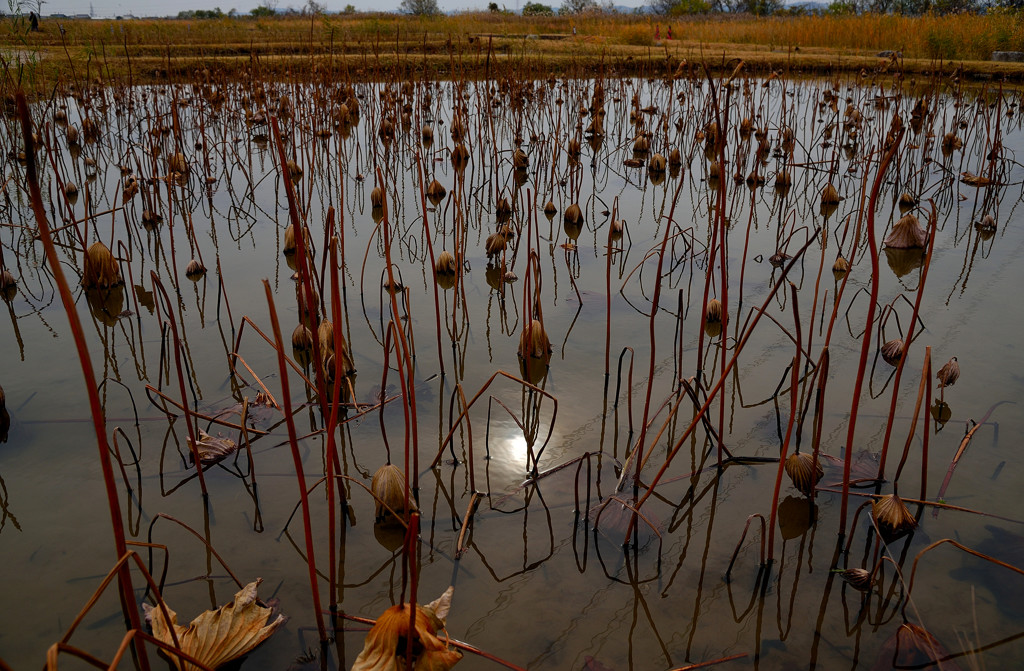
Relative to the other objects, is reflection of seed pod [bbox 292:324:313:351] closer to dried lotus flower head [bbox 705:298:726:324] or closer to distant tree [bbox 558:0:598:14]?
dried lotus flower head [bbox 705:298:726:324]

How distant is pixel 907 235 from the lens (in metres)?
2.33

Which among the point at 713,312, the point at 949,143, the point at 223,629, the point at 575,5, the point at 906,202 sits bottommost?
the point at 223,629

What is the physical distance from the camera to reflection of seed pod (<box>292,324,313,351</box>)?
221cm

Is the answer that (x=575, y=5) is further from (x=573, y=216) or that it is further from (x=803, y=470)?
(x=803, y=470)

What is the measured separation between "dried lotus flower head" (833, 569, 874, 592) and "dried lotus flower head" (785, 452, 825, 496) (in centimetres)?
24

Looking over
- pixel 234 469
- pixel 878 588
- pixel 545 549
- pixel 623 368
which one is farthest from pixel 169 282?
pixel 878 588

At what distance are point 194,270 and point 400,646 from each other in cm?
253

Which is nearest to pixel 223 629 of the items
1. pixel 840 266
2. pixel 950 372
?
pixel 950 372

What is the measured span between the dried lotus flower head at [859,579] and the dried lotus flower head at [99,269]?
9.31ft

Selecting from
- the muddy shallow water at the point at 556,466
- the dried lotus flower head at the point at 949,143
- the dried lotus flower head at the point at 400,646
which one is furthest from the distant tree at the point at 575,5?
the dried lotus flower head at the point at 400,646

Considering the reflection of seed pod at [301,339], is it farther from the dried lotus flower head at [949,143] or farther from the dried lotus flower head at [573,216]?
the dried lotus flower head at [949,143]

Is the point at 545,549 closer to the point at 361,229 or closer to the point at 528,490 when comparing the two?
the point at 528,490

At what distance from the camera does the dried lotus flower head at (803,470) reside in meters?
1.57

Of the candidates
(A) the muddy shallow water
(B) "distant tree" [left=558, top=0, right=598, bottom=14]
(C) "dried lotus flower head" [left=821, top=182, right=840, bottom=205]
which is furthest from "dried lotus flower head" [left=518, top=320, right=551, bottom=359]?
(B) "distant tree" [left=558, top=0, right=598, bottom=14]
